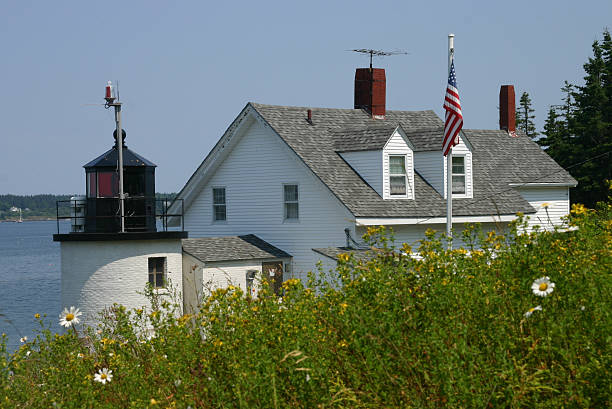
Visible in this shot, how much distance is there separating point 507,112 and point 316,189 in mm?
13357

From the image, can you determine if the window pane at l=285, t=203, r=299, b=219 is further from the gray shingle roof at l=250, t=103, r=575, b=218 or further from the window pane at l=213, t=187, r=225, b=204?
the window pane at l=213, t=187, r=225, b=204

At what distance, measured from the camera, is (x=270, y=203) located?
87.2ft

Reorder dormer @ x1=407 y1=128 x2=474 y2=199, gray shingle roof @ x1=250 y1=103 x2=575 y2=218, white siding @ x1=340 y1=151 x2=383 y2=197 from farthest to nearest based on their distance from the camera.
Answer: dormer @ x1=407 y1=128 x2=474 y2=199 < white siding @ x1=340 y1=151 x2=383 y2=197 < gray shingle roof @ x1=250 y1=103 x2=575 y2=218

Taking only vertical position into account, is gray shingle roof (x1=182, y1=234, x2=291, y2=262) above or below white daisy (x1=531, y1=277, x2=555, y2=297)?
below

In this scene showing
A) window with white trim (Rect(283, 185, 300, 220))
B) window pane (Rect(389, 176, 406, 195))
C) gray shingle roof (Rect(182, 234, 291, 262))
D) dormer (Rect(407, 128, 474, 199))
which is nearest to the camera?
gray shingle roof (Rect(182, 234, 291, 262))

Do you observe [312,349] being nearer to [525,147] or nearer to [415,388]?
[415,388]

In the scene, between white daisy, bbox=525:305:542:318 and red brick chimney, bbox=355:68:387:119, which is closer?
white daisy, bbox=525:305:542:318

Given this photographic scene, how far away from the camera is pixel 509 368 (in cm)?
484

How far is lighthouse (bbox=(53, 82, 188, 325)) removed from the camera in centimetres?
2212

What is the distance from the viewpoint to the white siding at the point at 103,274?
22.0 metres

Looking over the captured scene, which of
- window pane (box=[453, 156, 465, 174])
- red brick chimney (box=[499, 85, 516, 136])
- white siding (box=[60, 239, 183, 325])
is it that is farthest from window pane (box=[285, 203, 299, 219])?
red brick chimney (box=[499, 85, 516, 136])

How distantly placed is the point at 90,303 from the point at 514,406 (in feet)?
62.1

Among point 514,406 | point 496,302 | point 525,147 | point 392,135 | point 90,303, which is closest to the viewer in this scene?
point 514,406

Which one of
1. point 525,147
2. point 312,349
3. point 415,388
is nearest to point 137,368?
point 312,349
